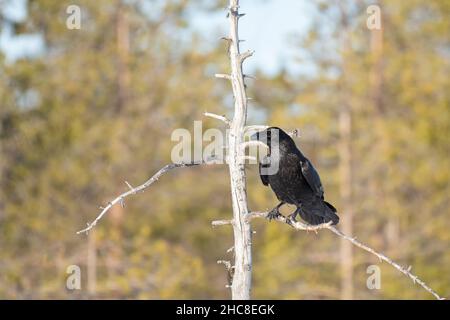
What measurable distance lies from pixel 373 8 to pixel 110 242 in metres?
8.53

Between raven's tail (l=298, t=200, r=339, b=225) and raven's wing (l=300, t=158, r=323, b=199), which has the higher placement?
raven's wing (l=300, t=158, r=323, b=199)

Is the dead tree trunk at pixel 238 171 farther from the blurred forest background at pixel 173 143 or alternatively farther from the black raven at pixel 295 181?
the blurred forest background at pixel 173 143

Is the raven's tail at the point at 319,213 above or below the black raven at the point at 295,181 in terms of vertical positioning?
below

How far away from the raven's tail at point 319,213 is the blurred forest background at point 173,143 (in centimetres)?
1153

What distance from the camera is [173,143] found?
2348 centimetres

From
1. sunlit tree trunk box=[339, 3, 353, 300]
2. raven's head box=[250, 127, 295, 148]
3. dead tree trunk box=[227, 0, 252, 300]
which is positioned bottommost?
dead tree trunk box=[227, 0, 252, 300]

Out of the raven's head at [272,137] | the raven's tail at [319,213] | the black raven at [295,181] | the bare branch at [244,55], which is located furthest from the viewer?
the black raven at [295,181]

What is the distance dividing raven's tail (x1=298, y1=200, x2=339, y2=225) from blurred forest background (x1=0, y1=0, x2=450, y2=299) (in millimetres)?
11533

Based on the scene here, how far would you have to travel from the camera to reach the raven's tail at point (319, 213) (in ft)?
26.6

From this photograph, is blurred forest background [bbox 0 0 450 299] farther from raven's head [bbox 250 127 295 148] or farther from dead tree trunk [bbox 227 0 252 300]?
dead tree trunk [bbox 227 0 252 300]

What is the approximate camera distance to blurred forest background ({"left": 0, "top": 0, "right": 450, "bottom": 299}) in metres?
21.2

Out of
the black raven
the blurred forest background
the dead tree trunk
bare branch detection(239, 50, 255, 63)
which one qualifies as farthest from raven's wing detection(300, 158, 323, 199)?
the blurred forest background

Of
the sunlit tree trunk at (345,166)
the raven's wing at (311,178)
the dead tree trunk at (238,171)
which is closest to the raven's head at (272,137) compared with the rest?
the raven's wing at (311,178)
